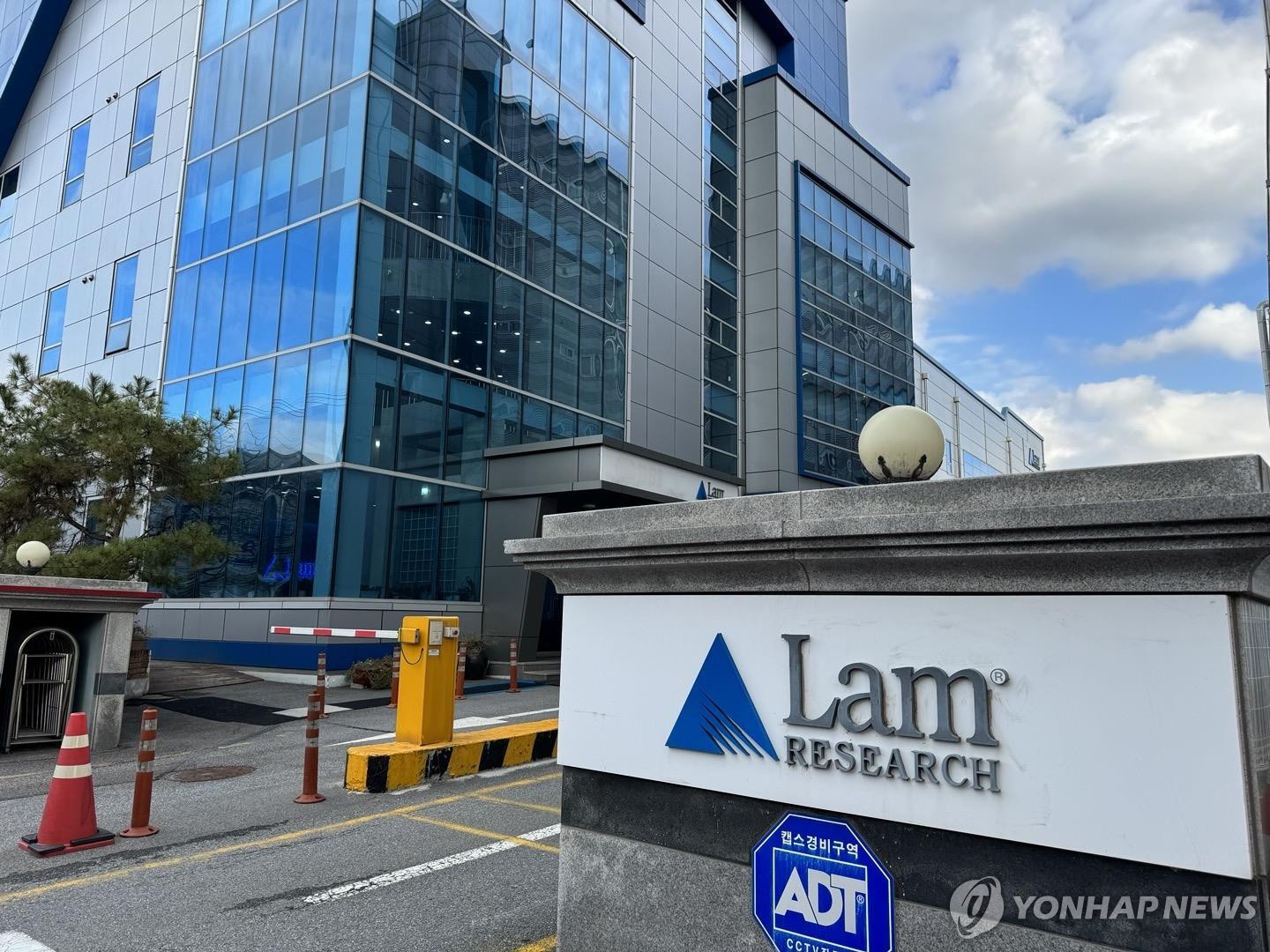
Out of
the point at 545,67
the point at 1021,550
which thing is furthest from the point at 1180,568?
the point at 545,67

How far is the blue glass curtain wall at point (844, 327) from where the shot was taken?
34.8m

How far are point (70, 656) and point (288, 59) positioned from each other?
58.3ft

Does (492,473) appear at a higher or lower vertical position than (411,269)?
lower

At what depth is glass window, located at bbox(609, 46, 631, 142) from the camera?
2862cm

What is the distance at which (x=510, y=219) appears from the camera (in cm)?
2386

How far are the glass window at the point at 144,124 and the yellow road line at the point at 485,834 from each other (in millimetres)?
26730

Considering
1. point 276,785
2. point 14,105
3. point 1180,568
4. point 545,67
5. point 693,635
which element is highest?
point 14,105

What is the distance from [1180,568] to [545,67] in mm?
26947

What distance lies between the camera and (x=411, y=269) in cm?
2073

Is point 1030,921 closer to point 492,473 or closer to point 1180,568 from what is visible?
point 1180,568

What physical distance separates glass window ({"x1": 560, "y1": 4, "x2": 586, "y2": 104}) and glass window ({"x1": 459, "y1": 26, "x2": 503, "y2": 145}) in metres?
3.10

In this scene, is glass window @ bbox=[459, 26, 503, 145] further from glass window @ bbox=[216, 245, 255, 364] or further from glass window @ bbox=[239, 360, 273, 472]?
glass window @ bbox=[239, 360, 273, 472]

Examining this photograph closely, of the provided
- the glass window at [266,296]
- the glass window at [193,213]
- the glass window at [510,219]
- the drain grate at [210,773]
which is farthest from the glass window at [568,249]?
the drain grate at [210,773]

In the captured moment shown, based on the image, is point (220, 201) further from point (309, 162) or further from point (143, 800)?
point (143, 800)
